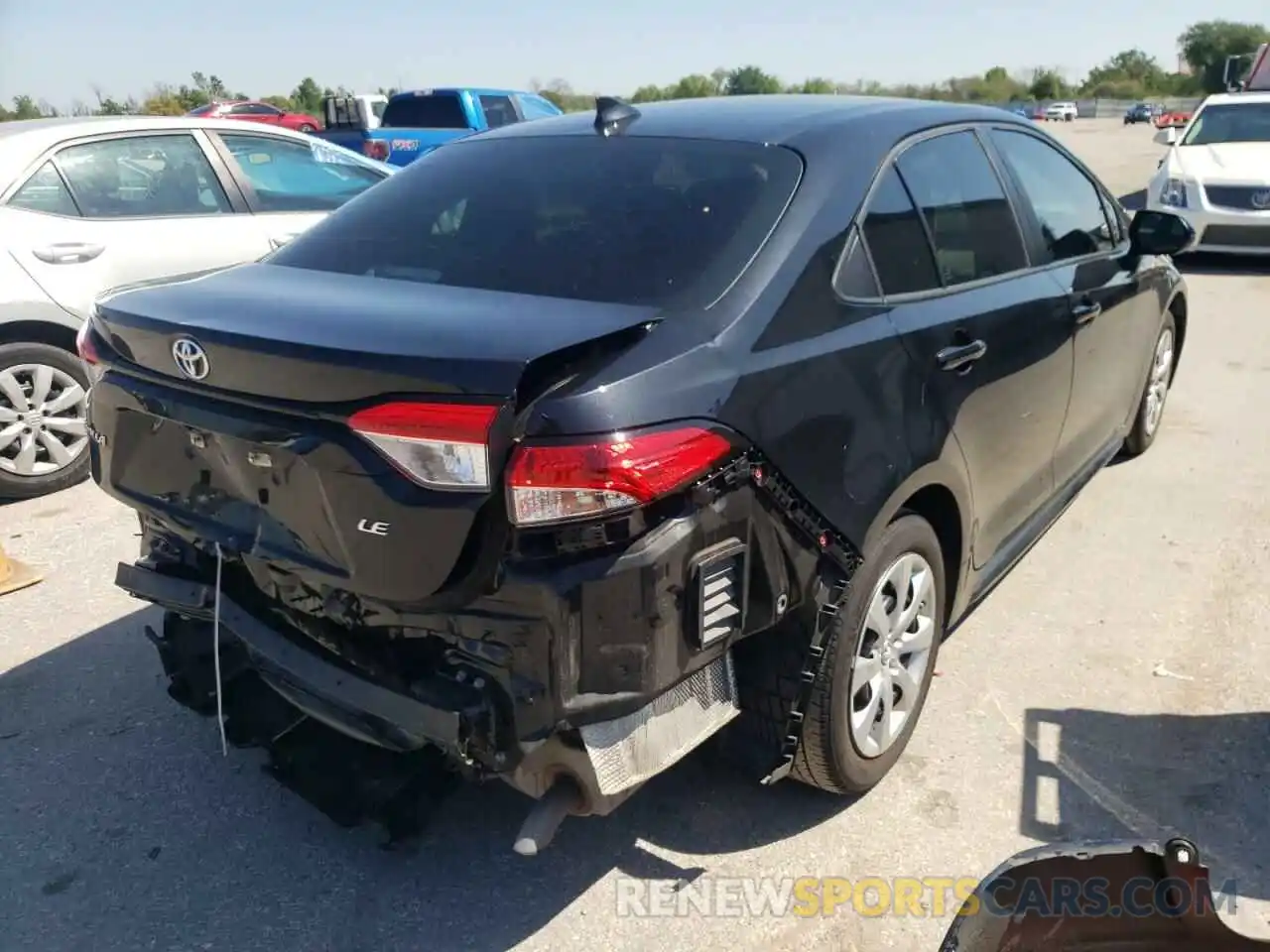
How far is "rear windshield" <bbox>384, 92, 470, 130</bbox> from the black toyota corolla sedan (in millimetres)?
12830

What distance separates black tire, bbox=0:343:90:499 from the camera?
487 cm

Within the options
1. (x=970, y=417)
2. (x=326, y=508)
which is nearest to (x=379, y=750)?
(x=326, y=508)

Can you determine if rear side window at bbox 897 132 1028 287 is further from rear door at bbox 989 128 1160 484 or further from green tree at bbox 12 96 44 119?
green tree at bbox 12 96 44 119

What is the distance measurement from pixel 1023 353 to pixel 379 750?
221 centimetres

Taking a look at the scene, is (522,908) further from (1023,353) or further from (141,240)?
(141,240)

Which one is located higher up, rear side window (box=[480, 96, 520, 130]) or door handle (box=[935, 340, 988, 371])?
rear side window (box=[480, 96, 520, 130])

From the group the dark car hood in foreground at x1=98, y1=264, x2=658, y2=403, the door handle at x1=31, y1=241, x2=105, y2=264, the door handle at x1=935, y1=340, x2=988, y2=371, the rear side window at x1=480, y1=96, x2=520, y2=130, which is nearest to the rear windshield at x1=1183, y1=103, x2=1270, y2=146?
the rear side window at x1=480, y1=96, x2=520, y2=130

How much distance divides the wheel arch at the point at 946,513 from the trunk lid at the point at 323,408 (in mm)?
799

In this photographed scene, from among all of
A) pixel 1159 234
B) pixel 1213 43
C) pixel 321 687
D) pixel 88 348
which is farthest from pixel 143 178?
pixel 1213 43

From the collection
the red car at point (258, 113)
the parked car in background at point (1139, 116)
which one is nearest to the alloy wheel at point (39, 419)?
the red car at point (258, 113)

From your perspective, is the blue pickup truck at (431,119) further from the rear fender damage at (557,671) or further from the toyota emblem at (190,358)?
the rear fender damage at (557,671)

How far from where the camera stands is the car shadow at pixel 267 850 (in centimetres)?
242

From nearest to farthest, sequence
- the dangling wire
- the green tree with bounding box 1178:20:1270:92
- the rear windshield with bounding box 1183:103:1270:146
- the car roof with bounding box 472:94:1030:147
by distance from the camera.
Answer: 1. the dangling wire
2. the car roof with bounding box 472:94:1030:147
3. the rear windshield with bounding box 1183:103:1270:146
4. the green tree with bounding box 1178:20:1270:92

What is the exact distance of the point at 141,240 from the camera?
526cm
